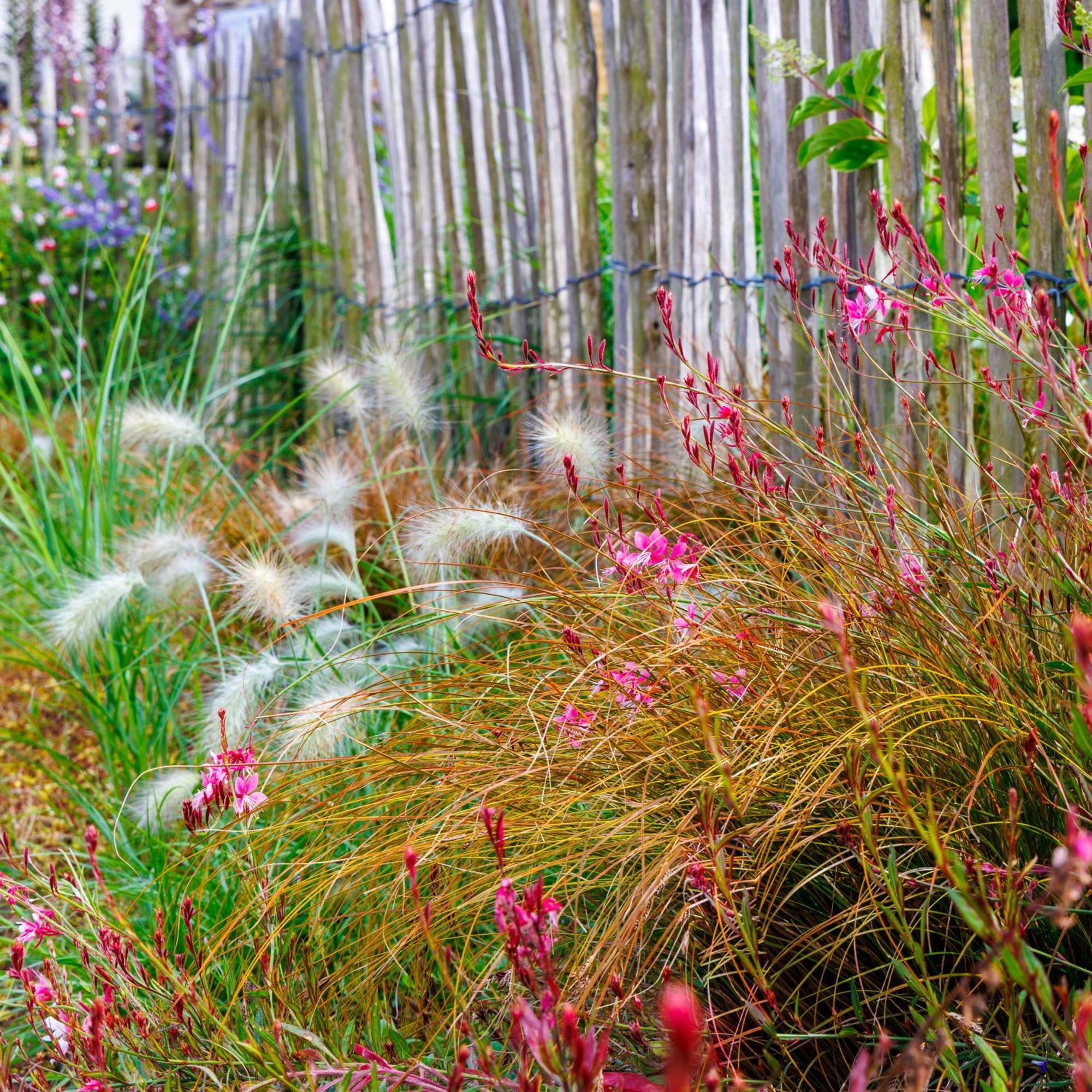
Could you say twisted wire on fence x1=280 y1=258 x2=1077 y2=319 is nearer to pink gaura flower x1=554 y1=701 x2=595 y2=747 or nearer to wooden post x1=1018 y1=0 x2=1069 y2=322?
wooden post x1=1018 y1=0 x2=1069 y2=322

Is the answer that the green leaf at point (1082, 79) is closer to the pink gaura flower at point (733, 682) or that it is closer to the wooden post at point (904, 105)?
the wooden post at point (904, 105)

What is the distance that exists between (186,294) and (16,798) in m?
3.07

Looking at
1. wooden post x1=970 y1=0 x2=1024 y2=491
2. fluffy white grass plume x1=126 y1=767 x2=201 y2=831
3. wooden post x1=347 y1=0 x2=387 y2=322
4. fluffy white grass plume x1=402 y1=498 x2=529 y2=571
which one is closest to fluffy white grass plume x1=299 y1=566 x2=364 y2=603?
fluffy white grass plume x1=402 y1=498 x2=529 y2=571

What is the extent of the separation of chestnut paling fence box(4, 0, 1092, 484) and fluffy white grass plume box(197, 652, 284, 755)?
0.99 metres

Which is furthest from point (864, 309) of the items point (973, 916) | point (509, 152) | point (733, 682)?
point (509, 152)

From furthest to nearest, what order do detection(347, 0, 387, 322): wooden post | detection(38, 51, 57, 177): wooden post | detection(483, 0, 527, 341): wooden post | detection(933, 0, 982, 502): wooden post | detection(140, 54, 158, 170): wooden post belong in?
detection(38, 51, 57, 177): wooden post → detection(140, 54, 158, 170): wooden post → detection(347, 0, 387, 322): wooden post → detection(483, 0, 527, 341): wooden post → detection(933, 0, 982, 502): wooden post

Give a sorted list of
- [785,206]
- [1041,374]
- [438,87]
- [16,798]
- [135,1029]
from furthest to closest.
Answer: [438,87] → [16,798] → [785,206] → [135,1029] → [1041,374]

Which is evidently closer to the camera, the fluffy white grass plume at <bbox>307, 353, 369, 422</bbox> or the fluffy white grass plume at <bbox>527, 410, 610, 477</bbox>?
the fluffy white grass plume at <bbox>527, 410, 610, 477</bbox>

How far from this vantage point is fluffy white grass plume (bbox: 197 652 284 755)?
5.60 feet

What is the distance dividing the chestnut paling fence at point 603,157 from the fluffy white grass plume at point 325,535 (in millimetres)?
721

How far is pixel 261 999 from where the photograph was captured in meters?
1.41

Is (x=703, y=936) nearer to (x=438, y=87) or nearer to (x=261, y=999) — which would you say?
(x=261, y=999)

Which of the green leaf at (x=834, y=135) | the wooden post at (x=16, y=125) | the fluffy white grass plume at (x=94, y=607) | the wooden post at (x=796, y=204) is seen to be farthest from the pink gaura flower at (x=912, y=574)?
the wooden post at (x=16, y=125)

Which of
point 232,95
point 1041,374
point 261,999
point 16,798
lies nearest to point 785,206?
point 1041,374
